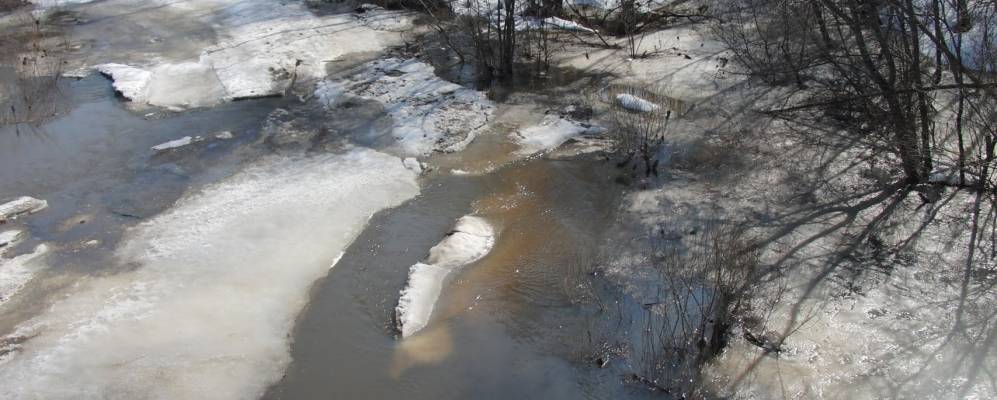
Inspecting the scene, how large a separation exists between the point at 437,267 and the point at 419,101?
3658 millimetres

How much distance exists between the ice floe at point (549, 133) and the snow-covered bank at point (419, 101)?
570 mm

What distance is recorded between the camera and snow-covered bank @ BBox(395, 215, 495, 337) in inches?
209

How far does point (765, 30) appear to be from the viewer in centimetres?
968

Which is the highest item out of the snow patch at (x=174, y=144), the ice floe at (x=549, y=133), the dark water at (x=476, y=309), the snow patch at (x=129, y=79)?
the snow patch at (x=129, y=79)

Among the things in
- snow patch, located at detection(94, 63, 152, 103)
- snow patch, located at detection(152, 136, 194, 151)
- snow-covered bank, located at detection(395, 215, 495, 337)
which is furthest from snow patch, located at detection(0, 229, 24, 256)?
snow-covered bank, located at detection(395, 215, 495, 337)

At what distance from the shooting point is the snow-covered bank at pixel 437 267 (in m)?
5.31

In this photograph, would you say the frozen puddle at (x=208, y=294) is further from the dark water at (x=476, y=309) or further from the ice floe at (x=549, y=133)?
the ice floe at (x=549, y=133)

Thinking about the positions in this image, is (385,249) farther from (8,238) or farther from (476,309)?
(8,238)

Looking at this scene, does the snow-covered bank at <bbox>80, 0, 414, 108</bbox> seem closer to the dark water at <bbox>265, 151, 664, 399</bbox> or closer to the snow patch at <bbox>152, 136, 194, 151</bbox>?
the snow patch at <bbox>152, 136, 194, 151</bbox>

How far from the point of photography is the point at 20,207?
22.3 ft

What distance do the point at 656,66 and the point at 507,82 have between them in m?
2.02

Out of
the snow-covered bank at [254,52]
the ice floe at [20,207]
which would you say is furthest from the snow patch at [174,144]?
the ice floe at [20,207]

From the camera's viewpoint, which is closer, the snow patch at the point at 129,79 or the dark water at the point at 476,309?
the dark water at the point at 476,309

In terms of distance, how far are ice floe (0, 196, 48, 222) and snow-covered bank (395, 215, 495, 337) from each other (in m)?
3.79
